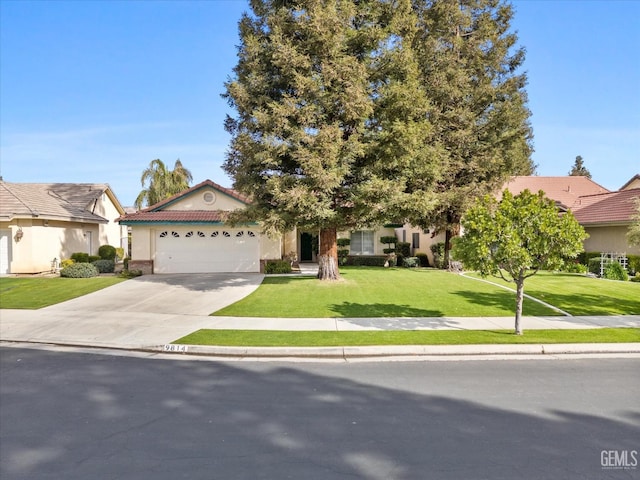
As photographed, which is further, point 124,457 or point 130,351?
point 130,351

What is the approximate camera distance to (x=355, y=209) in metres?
14.7

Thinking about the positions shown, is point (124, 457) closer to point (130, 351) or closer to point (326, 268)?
point (130, 351)

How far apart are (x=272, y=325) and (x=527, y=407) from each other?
6328 mm

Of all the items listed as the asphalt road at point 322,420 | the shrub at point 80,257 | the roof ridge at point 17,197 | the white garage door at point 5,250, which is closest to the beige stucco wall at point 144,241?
the shrub at point 80,257

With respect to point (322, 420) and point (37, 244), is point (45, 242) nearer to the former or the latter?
point (37, 244)

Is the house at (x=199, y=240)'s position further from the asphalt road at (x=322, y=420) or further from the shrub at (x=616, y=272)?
the shrub at (x=616, y=272)

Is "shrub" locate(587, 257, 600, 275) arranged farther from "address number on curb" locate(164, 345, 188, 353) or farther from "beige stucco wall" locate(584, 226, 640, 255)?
"address number on curb" locate(164, 345, 188, 353)

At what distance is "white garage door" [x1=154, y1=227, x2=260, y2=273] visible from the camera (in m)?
21.8

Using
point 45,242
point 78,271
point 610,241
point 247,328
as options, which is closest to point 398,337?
point 247,328

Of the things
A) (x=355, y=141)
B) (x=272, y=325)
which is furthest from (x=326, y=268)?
(x=272, y=325)

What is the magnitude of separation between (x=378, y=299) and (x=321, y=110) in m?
6.89

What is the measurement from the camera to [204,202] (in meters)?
22.5

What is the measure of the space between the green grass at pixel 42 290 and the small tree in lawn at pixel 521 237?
542 inches

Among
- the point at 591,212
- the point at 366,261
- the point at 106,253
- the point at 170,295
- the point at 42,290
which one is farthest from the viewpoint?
the point at 106,253
